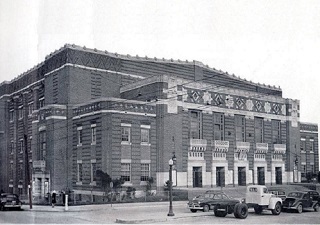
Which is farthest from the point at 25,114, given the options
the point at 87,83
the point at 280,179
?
the point at 280,179

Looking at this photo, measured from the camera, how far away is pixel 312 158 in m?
57.8

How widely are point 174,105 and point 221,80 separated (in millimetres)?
13329

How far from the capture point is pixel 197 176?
141 feet

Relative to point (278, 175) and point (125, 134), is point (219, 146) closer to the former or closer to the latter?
point (278, 175)

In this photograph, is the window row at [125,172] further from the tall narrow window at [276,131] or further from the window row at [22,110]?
the tall narrow window at [276,131]

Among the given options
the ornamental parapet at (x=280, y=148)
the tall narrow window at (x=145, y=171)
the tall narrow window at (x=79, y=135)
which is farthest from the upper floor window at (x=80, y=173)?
the ornamental parapet at (x=280, y=148)

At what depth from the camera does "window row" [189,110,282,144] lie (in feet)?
141

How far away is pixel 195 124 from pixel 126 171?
903cm

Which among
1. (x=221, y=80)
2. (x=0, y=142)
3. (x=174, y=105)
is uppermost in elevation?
(x=221, y=80)

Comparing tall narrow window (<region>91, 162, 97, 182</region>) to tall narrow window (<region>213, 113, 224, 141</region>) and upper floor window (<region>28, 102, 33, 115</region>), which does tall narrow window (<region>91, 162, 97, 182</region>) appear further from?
upper floor window (<region>28, 102, 33, 115</region>)

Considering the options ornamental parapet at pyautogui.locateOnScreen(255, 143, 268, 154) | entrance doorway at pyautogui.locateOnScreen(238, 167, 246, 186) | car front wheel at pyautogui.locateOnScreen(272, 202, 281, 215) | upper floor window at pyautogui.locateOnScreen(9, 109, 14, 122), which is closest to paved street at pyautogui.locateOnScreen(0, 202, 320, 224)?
car front wheel at pyautogui.locateOnScreen(272, 202, 281, 215)

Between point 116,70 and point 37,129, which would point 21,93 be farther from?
point 116,70

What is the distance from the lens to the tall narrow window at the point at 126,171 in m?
37.5

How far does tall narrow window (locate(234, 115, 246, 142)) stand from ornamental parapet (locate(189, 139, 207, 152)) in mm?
5067
